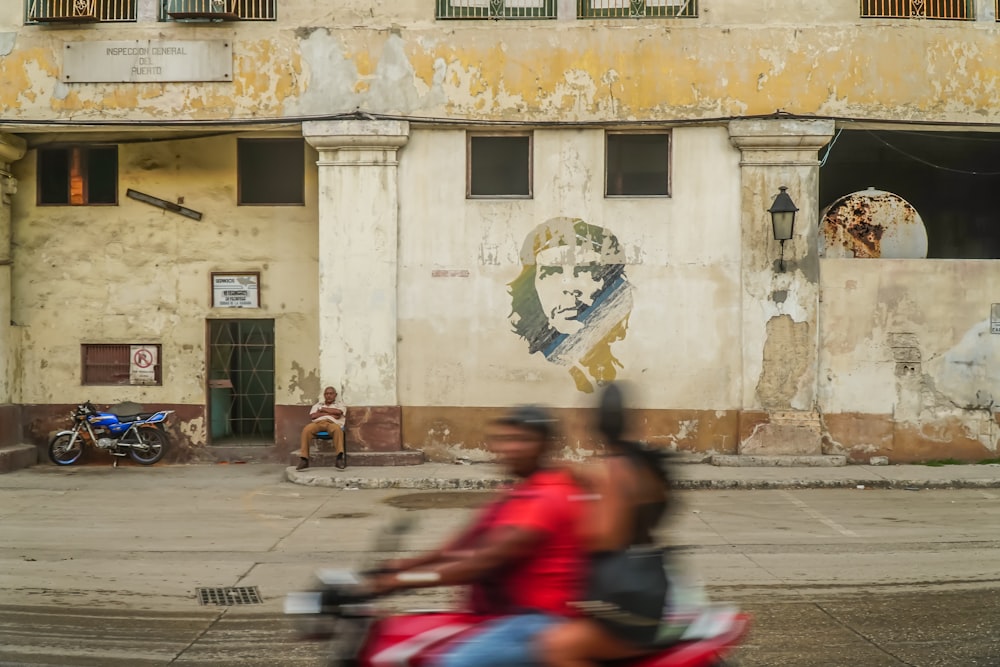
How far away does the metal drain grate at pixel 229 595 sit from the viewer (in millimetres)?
7984

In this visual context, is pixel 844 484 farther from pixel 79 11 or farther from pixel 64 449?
pixel 79 11

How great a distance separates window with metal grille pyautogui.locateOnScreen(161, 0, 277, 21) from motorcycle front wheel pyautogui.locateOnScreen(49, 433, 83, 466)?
6.61 m

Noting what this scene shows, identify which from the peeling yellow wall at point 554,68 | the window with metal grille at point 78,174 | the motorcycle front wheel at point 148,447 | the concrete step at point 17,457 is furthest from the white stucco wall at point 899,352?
the concrete step at point 17,457

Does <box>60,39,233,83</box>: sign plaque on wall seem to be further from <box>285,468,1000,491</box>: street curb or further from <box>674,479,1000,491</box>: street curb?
<box>674,479,1000,491</box>: street curb

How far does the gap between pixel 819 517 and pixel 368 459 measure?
6515mm

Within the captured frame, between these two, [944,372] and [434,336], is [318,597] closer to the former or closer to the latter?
[434,336]

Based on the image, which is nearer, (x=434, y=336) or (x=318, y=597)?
(x=318, y=597)

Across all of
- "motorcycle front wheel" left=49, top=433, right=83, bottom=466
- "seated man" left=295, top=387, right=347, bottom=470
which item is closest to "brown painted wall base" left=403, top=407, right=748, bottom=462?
"seated man" left=295, top=387, right=347, bottom=470

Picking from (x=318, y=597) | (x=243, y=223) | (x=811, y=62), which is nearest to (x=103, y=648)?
(x=318, y=597)

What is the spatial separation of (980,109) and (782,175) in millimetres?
3067

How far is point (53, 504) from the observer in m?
12.7

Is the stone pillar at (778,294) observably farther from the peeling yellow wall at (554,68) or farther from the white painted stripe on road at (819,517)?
the white painted stripe on road at (819,517)

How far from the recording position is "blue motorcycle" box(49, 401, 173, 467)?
15.8 m

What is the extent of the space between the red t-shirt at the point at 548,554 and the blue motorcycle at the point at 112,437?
12820mm
